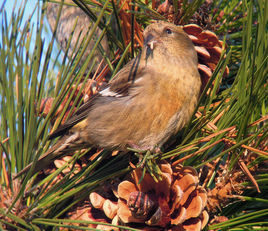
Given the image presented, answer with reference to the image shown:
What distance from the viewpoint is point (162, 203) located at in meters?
1.30

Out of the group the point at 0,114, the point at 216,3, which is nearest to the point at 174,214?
the point at 0,114

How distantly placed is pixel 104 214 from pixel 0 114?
0.67 metres

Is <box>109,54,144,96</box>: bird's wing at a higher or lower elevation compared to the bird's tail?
higher

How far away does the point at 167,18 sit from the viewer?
1.83 m

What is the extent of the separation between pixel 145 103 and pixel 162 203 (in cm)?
65

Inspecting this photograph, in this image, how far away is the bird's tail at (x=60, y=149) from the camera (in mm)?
1583

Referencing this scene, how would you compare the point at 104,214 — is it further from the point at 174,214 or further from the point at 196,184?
the point at 196,184

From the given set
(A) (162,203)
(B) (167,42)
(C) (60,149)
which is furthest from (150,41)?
(A) (162,203)

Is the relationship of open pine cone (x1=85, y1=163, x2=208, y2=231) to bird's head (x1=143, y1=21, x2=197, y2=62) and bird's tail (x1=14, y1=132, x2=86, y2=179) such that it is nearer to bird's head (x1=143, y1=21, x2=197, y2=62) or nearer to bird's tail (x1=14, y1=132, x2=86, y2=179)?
bird's tail (x1=14, y1=132, x2=86, y2=179)

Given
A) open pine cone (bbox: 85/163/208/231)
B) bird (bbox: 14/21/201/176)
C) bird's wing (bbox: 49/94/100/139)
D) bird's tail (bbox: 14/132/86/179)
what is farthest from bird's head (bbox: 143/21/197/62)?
open pine cone (bbox: 85/163/208/231)

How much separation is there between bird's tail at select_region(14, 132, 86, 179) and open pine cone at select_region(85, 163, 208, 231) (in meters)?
0.35

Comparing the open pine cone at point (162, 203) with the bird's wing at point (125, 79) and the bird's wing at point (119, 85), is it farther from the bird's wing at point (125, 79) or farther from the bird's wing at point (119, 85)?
the bird's wing at point (125, 79)

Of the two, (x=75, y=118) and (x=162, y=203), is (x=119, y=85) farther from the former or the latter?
(x=162, y=203)

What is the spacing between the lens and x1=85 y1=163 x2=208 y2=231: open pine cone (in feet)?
3.98
